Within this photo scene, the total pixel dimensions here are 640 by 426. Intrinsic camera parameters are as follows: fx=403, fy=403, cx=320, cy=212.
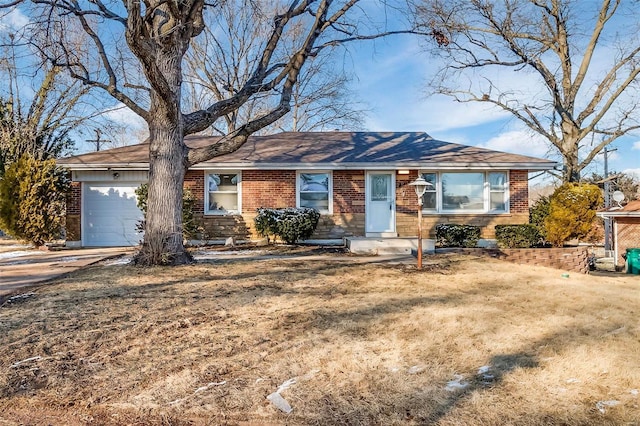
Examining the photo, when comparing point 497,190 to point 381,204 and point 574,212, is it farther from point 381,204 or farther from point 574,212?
point 381,204

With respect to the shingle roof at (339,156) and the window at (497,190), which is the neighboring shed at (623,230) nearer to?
the shingle roof at (339,156)

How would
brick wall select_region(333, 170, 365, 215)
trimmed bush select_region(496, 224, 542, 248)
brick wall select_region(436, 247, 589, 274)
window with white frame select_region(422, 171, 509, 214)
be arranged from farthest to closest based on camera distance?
window with white frame select_region(422, 171, 509, 214) → brick wall select_region(333, 170, 365, 215) → trimmed bush select_region(496, 224, 542, 248) → brick wall select_region(436, 247, 589, 274)

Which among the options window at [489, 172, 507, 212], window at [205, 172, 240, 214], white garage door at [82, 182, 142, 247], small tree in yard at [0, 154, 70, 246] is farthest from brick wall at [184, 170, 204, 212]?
window at [489, 172, 507, 212]

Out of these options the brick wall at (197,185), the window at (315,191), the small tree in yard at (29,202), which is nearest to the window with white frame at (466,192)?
the window at (315,191)

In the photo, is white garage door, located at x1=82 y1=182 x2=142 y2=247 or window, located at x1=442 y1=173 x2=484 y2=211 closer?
white garage door, located at x1=82 y1=182 x2=142 y2=247

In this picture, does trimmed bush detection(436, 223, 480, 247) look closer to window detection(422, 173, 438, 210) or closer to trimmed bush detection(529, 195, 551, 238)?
window detection(422, 173, 438, 210)

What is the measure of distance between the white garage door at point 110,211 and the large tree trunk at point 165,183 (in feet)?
18.4

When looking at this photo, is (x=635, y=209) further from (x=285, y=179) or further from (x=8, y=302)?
(x=8, y=302)

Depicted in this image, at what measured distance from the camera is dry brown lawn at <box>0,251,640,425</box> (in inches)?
99.0

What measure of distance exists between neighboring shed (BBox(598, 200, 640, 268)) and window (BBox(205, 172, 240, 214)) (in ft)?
36.1

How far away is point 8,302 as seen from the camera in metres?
4.97

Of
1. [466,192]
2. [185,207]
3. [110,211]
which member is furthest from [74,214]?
[466,192]

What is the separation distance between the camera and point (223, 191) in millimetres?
12797

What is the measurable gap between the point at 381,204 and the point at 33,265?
9.19m
